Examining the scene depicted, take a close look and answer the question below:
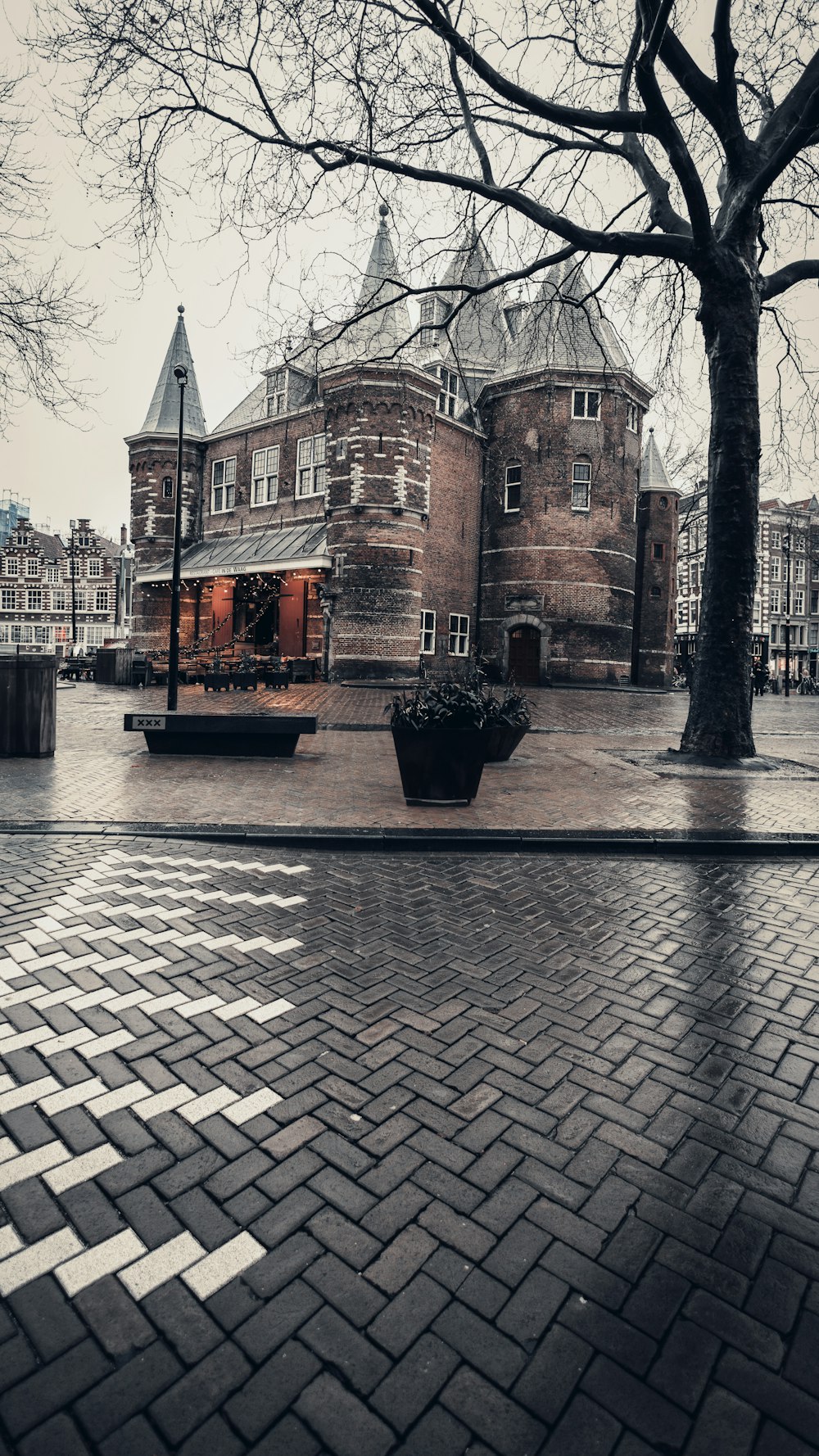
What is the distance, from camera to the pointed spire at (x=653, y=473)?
3322 cm

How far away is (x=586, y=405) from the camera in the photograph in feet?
90.9

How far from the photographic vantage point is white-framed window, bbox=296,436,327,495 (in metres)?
26.7

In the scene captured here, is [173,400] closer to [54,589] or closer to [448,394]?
[448,394]

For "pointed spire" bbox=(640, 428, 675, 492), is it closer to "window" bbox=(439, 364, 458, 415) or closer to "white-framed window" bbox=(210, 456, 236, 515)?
"window" bbox=(439, 364, 458, 415)

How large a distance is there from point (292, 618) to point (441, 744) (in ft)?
73.3

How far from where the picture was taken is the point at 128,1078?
258 centimetres

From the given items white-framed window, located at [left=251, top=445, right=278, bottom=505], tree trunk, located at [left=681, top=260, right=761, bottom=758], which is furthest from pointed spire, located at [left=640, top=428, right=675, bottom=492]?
tree trunk, located at [left=681, top=260, right=761, bottom=758]

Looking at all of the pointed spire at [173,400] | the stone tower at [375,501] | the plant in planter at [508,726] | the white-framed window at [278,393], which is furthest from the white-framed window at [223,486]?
the plant in planter at [508,726]

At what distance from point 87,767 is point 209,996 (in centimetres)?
642

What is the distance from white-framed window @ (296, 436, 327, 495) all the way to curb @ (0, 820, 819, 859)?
74.4 ft

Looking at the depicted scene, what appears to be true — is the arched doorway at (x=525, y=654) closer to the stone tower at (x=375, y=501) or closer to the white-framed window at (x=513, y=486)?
the white-framed window at (x=513, y=486)

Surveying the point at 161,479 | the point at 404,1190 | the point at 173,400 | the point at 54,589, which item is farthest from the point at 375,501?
the point at 54,589

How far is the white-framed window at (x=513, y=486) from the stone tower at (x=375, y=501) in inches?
208

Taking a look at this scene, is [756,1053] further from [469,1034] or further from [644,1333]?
[644,1333]
